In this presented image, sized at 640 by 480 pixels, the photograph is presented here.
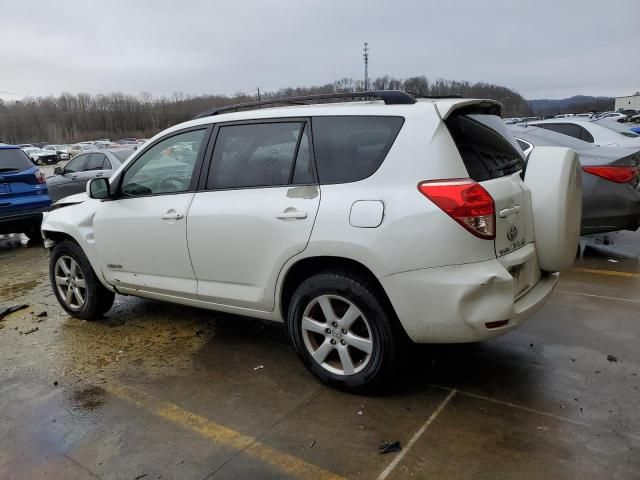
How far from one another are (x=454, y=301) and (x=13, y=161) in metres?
8.48

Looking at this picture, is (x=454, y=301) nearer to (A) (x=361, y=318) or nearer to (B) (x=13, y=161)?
(A) (x=361, y=318)

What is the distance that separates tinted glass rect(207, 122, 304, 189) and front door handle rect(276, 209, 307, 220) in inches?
9.0

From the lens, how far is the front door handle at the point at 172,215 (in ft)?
12.2

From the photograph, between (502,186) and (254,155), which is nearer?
(502,186)

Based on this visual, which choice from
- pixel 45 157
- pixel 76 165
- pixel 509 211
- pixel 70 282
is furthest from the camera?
pixel 45 157

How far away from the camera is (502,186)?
2.88 meters

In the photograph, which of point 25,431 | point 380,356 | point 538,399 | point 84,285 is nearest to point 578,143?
point 538,399

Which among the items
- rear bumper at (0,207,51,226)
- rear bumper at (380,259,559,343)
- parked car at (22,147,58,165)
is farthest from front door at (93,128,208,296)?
parked car at (22,147,58,165)

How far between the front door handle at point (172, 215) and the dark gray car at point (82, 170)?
7.82m

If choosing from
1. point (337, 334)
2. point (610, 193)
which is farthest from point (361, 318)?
point (610, 193)

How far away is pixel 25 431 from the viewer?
3051 mm

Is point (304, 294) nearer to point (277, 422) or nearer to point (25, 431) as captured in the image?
point (277, 422)

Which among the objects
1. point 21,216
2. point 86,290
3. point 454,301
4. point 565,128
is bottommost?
point 86,290

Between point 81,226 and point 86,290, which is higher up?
point 81,226
